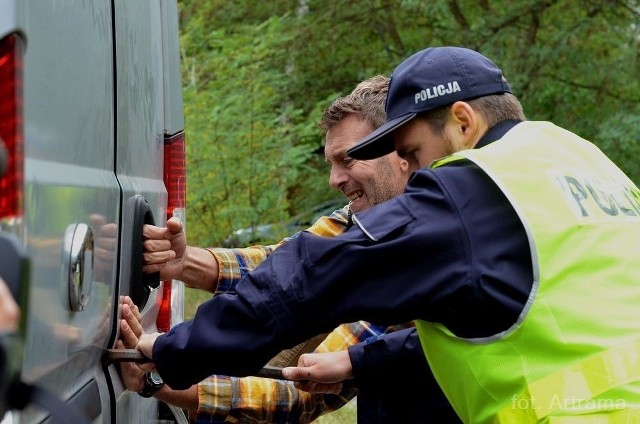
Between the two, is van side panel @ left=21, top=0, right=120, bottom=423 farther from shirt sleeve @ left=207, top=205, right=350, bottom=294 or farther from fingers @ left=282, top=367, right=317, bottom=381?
shirt sleeve @ left=207, top=205, right=350, bottom=294

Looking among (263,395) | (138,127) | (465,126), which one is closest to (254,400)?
(263,395)

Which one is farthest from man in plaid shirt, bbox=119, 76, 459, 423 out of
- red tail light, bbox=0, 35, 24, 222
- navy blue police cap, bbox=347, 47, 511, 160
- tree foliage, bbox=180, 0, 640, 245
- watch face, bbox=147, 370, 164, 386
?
tree foliage, bbox=180, 0, 640, 245

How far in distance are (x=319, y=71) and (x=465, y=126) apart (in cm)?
1158

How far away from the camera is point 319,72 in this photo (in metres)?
13.9

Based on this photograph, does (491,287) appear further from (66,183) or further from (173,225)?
(173,225)

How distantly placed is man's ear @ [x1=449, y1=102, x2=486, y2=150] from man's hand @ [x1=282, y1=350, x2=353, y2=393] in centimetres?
77

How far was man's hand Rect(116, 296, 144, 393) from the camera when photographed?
238 cm

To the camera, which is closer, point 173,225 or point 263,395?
point 173,225

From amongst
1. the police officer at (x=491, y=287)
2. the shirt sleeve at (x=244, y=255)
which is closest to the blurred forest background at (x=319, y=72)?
the shirt sleeve at (x=244, y=255)

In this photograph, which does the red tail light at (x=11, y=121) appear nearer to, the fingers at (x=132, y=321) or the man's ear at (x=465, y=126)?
the fingers at (x=132, y=321)

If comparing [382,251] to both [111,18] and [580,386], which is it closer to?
[580,386]

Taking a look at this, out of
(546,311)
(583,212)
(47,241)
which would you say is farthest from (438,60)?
(47,241)

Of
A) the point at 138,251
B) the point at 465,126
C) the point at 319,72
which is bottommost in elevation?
the point at 138,251

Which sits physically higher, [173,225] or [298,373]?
[173,225]
